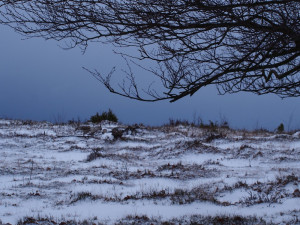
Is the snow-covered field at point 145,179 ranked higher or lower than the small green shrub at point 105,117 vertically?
lower

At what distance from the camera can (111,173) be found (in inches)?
354

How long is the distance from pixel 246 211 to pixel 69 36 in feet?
12.5

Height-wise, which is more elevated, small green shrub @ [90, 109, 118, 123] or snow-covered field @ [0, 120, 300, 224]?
small green shrub @ [90, 109, 118, 123]

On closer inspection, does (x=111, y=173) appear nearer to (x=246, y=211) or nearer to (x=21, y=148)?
(x=246, y=211)

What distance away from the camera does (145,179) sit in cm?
840

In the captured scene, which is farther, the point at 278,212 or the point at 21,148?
the point at 21,148

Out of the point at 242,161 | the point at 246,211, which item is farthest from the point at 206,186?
the point at 242,161

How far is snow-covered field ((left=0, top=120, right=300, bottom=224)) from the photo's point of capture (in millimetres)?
5784

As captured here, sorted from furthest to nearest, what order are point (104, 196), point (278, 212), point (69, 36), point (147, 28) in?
point (104, 196)
point (278, 212)
point (69, 36)
point (147, 28)

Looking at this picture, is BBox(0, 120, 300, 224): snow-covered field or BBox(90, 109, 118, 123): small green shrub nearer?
BBox(0, 120, 300, 224): snow-covered field

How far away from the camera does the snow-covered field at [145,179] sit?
5784 millimetres

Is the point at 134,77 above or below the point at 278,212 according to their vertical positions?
above

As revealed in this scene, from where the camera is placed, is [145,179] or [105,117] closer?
[145,179]

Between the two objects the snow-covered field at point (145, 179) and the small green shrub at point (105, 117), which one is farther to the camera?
the small green shrub at point (105, 117)
